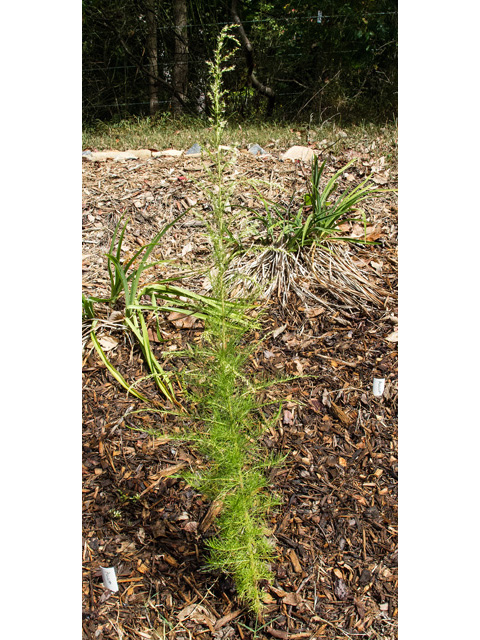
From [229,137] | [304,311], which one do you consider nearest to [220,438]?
[304,311]

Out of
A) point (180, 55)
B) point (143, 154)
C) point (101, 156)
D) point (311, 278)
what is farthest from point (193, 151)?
point (180, 55)

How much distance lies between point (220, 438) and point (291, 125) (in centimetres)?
560

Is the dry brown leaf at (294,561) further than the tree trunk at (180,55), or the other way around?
the tree trunk at (180,55)

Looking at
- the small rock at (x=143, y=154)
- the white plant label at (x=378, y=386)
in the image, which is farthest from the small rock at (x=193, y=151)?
the white plant label at (x=378, y=386)

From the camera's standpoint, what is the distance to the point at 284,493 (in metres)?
2.60

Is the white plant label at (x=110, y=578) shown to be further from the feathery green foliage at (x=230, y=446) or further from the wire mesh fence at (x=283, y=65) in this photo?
the wire mesh fence at (x=283, y=65)

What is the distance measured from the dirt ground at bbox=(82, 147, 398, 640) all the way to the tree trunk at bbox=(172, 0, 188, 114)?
4.98 meters

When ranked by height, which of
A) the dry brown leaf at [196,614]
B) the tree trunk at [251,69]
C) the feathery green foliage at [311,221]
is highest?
the tree trunk at [251,69]

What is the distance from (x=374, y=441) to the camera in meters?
2.85

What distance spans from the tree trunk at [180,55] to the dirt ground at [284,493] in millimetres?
4980

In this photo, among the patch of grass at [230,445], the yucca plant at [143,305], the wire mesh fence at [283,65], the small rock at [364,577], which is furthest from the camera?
the wire mesh fence at [283,65]

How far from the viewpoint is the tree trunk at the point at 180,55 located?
7449 mm

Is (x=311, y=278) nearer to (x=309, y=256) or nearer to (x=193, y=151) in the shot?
(x=309, y=256)

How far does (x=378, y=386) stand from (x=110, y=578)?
177 centimetres
